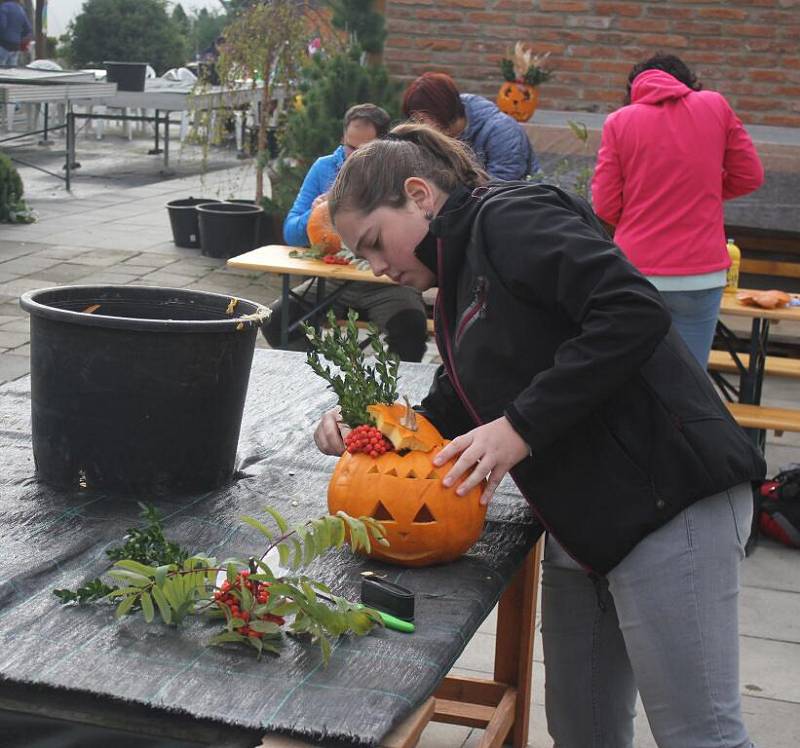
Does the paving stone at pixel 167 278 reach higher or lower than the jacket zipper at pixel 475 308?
lower

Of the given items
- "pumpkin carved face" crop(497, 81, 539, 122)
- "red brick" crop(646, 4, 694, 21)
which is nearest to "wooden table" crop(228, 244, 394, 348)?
"pumpkin carved face" crop(497, 81, 539, 122)

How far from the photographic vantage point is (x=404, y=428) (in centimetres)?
212

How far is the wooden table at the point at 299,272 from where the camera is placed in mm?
5758

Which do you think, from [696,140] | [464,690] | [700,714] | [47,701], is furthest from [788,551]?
[47,701]

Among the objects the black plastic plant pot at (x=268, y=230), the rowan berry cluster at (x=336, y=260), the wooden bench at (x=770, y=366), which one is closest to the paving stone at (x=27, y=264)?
the black plastic plant pot at (x=268, y=230)

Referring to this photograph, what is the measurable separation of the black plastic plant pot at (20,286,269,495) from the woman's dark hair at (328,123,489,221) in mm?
401

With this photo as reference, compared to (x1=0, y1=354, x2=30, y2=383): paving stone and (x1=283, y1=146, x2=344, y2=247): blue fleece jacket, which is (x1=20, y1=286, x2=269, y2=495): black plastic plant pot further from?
(x1=0, y1=354, x2=30, y2=383): paving stone

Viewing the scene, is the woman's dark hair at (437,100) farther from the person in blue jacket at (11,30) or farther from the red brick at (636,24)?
the person in blue jacket at (11,30)

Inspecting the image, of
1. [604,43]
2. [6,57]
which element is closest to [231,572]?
[604,43]

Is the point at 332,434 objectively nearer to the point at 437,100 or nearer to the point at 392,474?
the point at 392,474

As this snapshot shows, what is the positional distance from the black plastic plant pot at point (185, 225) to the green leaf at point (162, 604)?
8677 mm

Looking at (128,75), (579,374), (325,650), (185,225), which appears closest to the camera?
(325,650)

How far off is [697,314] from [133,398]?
329 cm

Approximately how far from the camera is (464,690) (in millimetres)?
3066
